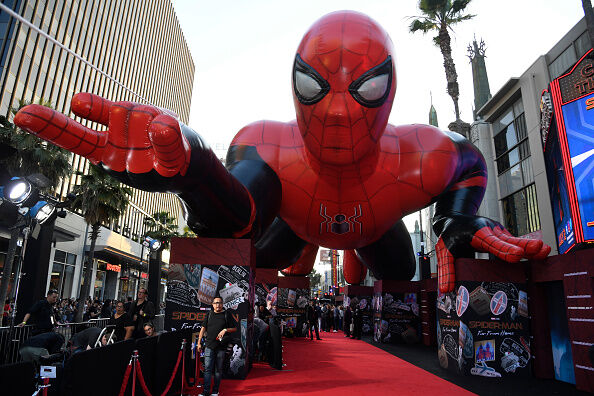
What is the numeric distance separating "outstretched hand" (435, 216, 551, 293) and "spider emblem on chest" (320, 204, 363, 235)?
1.87 meters

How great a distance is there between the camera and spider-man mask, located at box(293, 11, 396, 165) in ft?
19.2

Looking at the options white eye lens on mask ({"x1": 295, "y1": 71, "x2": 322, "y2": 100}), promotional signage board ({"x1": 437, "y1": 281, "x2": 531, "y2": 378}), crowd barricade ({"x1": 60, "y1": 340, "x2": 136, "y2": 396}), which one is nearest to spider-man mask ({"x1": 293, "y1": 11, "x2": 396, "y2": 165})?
white eye lens on mask ({"x1": 295, "y1": 71, "x2": 322, "y2": 100})

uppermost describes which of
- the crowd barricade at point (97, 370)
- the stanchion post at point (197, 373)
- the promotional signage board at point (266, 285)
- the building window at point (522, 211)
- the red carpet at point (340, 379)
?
the building window at point (522, 211)

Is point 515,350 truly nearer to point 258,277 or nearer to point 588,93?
point 588,93

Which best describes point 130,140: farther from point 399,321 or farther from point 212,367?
point 399,321

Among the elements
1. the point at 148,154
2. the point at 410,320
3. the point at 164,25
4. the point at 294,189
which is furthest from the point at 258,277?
the point at 164,25

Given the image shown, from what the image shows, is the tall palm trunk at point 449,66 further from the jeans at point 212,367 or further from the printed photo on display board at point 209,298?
the jeans at point 212,367

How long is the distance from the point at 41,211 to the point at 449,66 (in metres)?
14.5

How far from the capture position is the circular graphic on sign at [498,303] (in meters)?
8.21

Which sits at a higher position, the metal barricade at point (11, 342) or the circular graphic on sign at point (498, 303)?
the circular graphic on sign at point (498, 303)

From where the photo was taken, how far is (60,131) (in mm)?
4688

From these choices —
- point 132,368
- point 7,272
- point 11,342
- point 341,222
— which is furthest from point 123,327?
point 7,272

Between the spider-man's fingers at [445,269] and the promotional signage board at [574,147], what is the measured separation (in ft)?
6.89

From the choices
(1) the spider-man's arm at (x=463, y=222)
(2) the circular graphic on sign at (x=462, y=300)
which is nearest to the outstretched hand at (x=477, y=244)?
(1) the spider-man's arm at (x=463, y=222)
